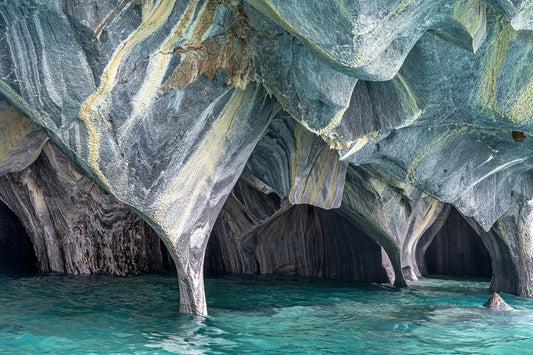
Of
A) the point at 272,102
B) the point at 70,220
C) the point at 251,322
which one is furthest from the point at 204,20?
the point at 70,220

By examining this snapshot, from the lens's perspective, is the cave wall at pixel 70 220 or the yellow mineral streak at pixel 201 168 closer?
the yellow mineral streak at pixel 201 168

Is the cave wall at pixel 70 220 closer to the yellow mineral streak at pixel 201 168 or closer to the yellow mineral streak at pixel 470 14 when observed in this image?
the yellow mineral streak at pixel 201 168

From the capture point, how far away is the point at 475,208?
863 centimetres

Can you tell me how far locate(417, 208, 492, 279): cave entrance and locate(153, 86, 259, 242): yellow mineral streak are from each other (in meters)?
7.97

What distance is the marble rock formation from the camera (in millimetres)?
4504

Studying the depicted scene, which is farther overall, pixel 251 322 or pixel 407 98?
pixel 251 322

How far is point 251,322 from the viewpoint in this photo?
250 inches

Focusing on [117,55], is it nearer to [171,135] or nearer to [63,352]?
[171,135]

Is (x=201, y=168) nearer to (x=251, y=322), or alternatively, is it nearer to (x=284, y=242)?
(x=251, y=322)

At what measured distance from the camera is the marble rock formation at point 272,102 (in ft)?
14.8

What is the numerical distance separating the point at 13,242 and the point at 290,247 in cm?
779

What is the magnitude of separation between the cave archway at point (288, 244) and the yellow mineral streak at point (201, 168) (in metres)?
5.03

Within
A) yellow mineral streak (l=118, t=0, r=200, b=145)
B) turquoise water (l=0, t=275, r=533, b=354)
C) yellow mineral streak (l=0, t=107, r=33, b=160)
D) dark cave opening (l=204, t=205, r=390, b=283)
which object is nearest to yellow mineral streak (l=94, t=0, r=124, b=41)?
yellow mineral streak (l=118, t=0, r=200, b=145)

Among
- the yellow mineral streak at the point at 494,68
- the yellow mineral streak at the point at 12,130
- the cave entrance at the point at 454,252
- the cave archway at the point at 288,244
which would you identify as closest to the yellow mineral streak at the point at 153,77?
the yellow mineral streak at the point at 12,130
